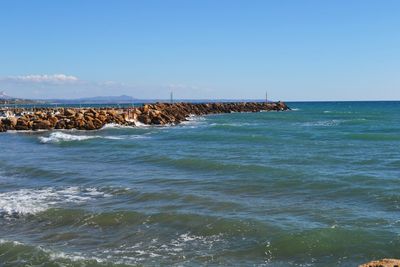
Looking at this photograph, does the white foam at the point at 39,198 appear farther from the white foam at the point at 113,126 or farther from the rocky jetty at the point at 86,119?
the white foam at the point at 113,126

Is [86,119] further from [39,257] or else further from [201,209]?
[39,257]

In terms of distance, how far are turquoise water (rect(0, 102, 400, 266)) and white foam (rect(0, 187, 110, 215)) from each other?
0.10ft

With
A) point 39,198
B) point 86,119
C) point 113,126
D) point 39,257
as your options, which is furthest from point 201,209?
point 113,126

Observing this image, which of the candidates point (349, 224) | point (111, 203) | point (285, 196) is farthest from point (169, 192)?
point (349, 224)

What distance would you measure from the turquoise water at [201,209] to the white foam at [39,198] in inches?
1.2

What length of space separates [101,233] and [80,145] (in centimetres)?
2060

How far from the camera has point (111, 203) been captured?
1421cm

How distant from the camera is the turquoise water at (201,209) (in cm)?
993

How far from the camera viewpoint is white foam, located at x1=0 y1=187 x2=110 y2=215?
13652 mm

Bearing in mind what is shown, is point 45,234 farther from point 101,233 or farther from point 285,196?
point 285,196

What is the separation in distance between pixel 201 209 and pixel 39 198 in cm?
509

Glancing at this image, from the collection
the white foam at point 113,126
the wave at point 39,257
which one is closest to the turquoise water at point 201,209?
the wave at point 39,257

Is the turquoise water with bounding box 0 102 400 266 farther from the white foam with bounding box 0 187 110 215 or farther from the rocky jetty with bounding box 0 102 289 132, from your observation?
the rocky jetty with bounding box 0 102 289 132

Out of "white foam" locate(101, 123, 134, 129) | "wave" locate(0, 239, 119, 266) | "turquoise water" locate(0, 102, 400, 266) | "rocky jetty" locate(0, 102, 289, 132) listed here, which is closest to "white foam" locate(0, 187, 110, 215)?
"turquoise water" locate(0, 102, 400, 266)
